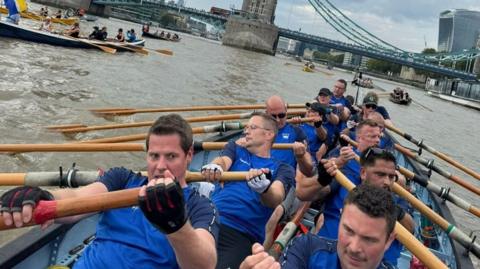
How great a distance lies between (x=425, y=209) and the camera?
4113 millimetres

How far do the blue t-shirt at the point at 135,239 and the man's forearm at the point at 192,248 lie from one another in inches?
9.8

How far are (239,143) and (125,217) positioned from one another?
2.07m

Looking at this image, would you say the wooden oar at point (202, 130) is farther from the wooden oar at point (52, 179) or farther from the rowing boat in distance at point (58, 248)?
the wooden oar at point (52, 179)

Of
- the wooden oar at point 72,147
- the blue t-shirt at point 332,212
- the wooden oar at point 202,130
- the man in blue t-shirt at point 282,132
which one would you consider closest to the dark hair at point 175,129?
the blue t-shirt at point 332,212

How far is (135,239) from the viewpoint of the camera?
8.15 feet

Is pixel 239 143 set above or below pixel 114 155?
above

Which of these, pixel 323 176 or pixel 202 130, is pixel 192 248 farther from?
pixel 202 130

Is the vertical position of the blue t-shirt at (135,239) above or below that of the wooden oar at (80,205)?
below

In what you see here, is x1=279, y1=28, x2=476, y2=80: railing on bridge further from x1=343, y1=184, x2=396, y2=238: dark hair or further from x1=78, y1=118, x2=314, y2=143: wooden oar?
x1=343, y1=184, x2=396, y2=238: dark hair

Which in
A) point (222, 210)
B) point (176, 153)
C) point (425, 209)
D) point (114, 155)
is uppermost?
point (176, 153)

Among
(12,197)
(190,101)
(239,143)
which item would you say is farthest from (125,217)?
(190,101)

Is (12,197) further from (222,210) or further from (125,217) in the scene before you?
(222,210)

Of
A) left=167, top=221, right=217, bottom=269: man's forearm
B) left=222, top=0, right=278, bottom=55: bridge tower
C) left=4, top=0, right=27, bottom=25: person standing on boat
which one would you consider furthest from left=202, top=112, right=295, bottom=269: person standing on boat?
left=222, top=0, right=278, bottom=55: bridge tower

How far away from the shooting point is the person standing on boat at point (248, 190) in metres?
3.51
